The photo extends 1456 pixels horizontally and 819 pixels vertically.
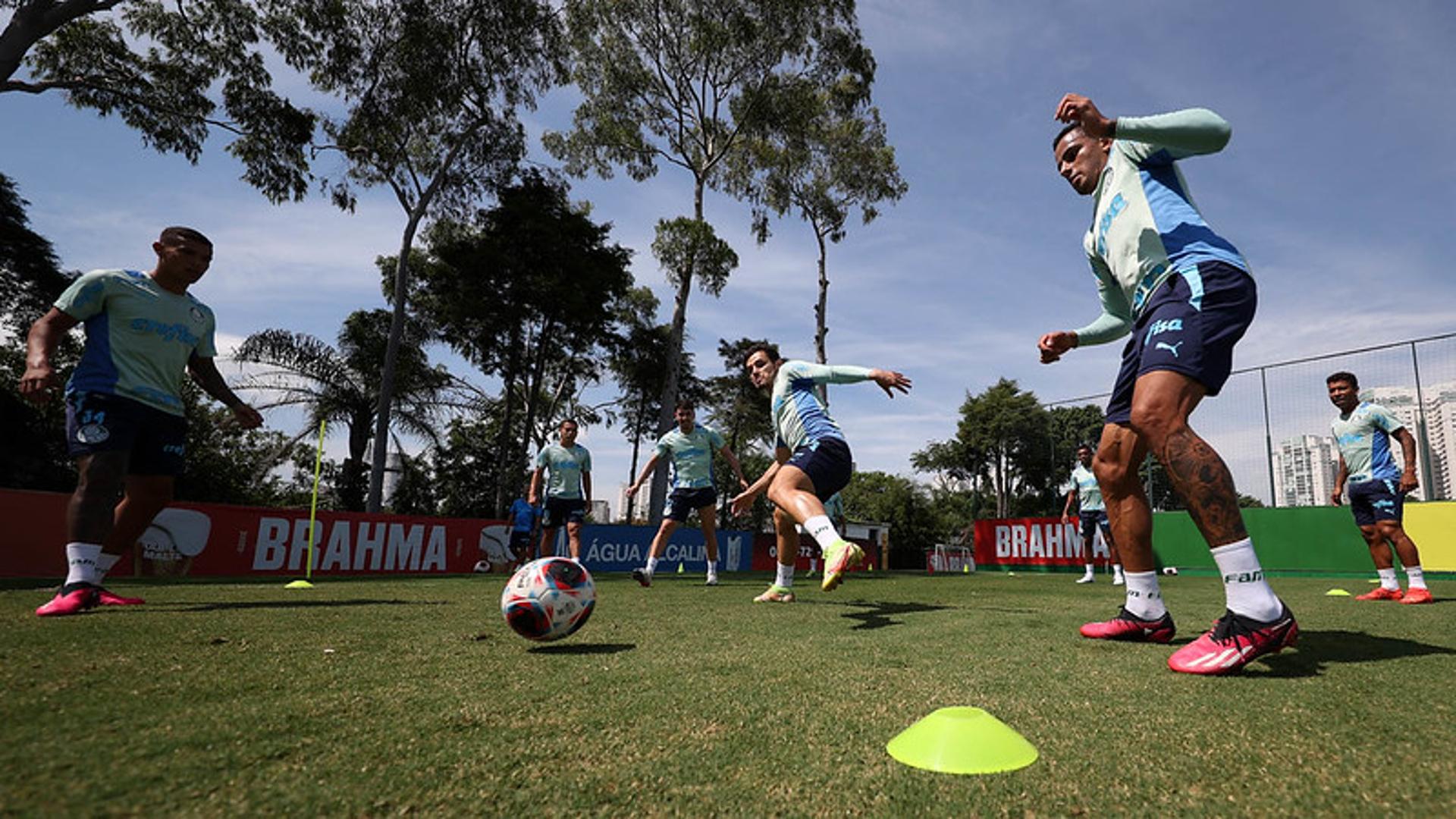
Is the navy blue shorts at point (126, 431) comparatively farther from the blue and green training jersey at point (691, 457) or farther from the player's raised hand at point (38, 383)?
the blue and green training jersey at point (691, 457)

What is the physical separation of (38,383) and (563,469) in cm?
622

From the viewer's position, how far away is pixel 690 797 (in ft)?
3.79

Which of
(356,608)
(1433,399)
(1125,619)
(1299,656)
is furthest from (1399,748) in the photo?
(1433,399)

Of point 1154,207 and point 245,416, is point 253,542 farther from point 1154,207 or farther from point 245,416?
point 1154,207

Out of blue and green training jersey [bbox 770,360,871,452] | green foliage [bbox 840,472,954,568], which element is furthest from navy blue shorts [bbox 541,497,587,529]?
green foliage [bbox 840,472,954,568]

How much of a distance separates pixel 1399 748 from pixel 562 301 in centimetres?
2351

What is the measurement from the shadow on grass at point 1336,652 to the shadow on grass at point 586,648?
2.19 meters

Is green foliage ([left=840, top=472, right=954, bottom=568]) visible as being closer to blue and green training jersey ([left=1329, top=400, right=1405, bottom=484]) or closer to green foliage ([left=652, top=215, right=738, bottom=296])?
green foliage ([left=652, top=215, right=738, bottom=296])

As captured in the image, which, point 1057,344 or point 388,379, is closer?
point 1057,344

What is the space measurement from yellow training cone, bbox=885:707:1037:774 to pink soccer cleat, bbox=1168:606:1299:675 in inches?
47.6

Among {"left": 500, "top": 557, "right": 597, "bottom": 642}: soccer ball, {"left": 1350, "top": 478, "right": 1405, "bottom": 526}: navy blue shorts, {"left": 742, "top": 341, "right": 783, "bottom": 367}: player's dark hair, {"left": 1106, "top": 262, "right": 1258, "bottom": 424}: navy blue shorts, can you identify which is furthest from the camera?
{"left": 1350, "top": 478, "right": 1405, "bottom": 526}: navy blue shorts

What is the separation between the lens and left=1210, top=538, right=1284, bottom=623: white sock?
2.27 metres

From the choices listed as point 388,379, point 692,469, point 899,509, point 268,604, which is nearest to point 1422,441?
point 692,469

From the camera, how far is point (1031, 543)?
18.9m
